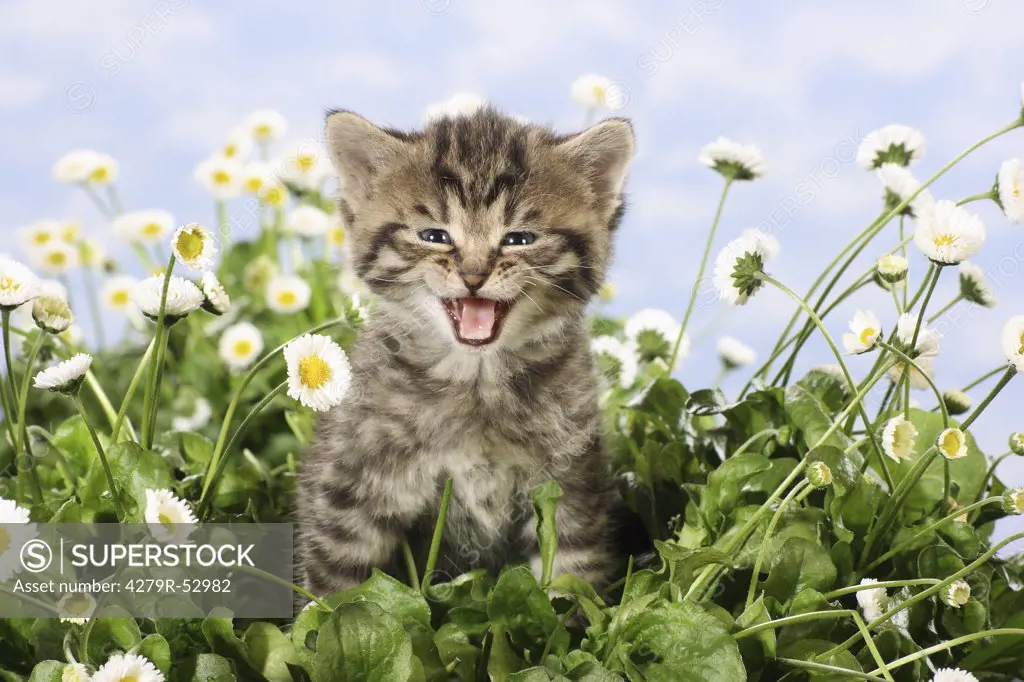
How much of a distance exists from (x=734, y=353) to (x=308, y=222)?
1436mm

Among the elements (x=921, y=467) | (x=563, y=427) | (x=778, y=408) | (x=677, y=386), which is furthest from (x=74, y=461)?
(x=921, y=467)

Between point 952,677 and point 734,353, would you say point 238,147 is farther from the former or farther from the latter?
point 952,677

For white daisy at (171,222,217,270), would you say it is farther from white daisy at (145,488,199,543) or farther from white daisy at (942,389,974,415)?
white daisy at (942,389,974,415)

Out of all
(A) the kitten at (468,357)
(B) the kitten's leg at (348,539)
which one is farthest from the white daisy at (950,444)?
(B) the kitten's leg at (348,539)

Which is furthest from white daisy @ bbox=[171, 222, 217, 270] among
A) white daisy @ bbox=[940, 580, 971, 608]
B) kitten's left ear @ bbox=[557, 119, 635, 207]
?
white daisy @ bbox=[940, 580, 971, 608]

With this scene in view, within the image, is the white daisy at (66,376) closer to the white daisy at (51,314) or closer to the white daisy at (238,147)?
the white daisy at (51,314)

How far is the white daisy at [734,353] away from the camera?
2.55 meters

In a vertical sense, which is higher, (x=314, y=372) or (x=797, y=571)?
(x=314, y=372)

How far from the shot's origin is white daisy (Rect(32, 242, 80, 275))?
9.61 feet

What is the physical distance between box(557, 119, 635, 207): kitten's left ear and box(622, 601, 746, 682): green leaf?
2.49 ft

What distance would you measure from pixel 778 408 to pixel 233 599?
1076 millimetres

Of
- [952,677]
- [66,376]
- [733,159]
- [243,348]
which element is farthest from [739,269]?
[243,348]

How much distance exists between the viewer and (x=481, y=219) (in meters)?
1.75

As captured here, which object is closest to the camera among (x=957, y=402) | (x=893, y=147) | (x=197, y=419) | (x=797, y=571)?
(x=797, y=571)
